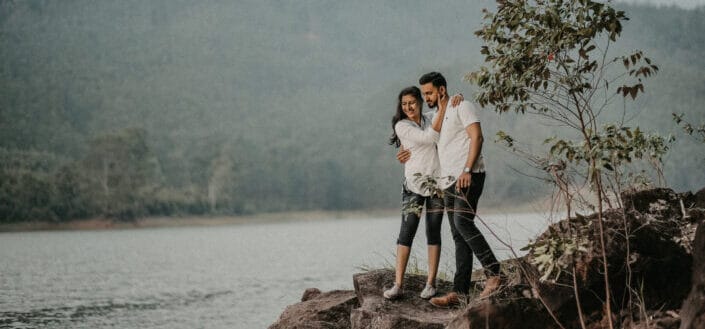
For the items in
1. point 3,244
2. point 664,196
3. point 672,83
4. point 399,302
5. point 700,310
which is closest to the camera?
point 700,310

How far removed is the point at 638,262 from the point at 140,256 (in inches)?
2039

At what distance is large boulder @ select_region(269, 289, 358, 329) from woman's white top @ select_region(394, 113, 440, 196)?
1.86 meters

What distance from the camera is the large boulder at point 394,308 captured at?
6.14 meters

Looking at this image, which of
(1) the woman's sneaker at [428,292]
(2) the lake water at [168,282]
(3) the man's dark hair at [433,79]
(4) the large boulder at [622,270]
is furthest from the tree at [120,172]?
(4) the large boulder at [622,270]

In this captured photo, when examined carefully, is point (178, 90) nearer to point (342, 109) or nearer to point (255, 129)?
point (255, 129)

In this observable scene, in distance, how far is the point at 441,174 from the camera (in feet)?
20.4

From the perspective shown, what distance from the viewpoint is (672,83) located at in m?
128

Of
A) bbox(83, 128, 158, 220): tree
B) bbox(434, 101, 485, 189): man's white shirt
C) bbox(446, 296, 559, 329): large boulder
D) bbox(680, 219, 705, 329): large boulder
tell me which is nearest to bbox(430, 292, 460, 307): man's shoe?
bbox(434, 101, 485, 189): man's white shirt

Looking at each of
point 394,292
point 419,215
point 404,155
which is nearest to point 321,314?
point 394,292

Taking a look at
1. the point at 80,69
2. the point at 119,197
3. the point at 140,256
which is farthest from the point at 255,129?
the point at 140,256

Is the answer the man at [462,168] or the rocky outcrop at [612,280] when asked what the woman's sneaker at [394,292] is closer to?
the man at [462,168]

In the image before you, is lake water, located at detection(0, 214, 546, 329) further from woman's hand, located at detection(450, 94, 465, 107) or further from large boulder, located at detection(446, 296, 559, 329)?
woman's hand, located at detection(450, 94, 465, 107)

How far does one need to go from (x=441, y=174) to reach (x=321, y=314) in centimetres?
237

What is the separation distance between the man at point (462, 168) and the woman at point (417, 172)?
19 centimetres
